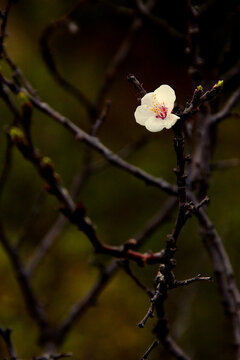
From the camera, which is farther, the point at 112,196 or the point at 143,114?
the point at 112,196

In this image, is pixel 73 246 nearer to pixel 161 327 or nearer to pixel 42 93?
pixel 42 93

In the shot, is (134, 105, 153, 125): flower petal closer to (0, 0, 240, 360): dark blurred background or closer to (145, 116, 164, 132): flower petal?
(145, 116, 164, 132): flower petal

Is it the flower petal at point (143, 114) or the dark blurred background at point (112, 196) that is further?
the dark blurred background at point (112, 196)

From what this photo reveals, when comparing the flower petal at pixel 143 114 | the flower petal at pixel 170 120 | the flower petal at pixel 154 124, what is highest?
the flower petal at pixel 143 114

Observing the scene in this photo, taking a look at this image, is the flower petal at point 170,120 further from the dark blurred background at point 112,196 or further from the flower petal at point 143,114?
the dark blurred background at point 112,196

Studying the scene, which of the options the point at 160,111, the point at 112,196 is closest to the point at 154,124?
the point at 160,111

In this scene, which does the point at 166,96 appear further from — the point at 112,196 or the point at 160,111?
the point at 112,196

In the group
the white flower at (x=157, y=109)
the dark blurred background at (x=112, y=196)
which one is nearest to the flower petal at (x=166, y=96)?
the white flower at (x=157, y=109)
